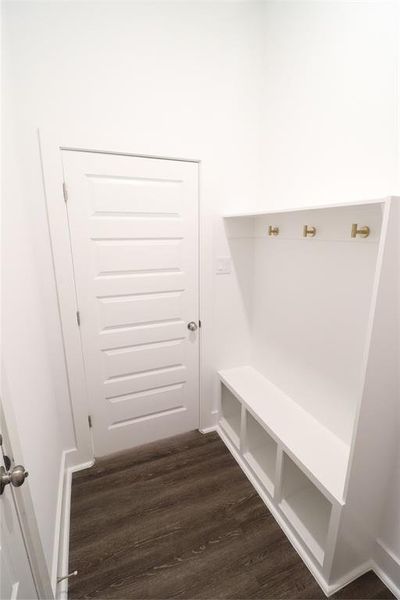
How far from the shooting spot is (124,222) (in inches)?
68.8

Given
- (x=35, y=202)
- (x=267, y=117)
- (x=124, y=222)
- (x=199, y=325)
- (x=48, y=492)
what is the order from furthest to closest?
(x=199, y=325) → (x=267, y=117) → (x=124, y=222) → (x=35, y=202) → (x=48, y=492)

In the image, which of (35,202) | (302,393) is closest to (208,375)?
(302,393)

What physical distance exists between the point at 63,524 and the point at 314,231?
2189mm

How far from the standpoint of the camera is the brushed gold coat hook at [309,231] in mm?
1578

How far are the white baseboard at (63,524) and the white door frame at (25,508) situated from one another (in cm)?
28

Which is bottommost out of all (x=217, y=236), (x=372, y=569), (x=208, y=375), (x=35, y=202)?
(x=372, y=569)

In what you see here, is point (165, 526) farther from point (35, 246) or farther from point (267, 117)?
point (267, 117)

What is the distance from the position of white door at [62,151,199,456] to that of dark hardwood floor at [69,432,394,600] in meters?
0.30

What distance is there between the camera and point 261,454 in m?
1.97

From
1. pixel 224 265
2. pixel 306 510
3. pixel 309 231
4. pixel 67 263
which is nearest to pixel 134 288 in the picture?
pixel 67 263

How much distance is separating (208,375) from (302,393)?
2.50 ft

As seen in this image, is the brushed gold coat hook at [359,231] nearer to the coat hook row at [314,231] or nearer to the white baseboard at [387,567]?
the coat hook row at [314,231]

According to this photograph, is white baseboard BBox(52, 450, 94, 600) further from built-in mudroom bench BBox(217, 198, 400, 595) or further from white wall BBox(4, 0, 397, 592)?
built-in mudroom bench BBox(217, 198, 400, 595)

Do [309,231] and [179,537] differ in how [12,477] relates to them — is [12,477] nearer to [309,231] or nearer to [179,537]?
[179,537]
